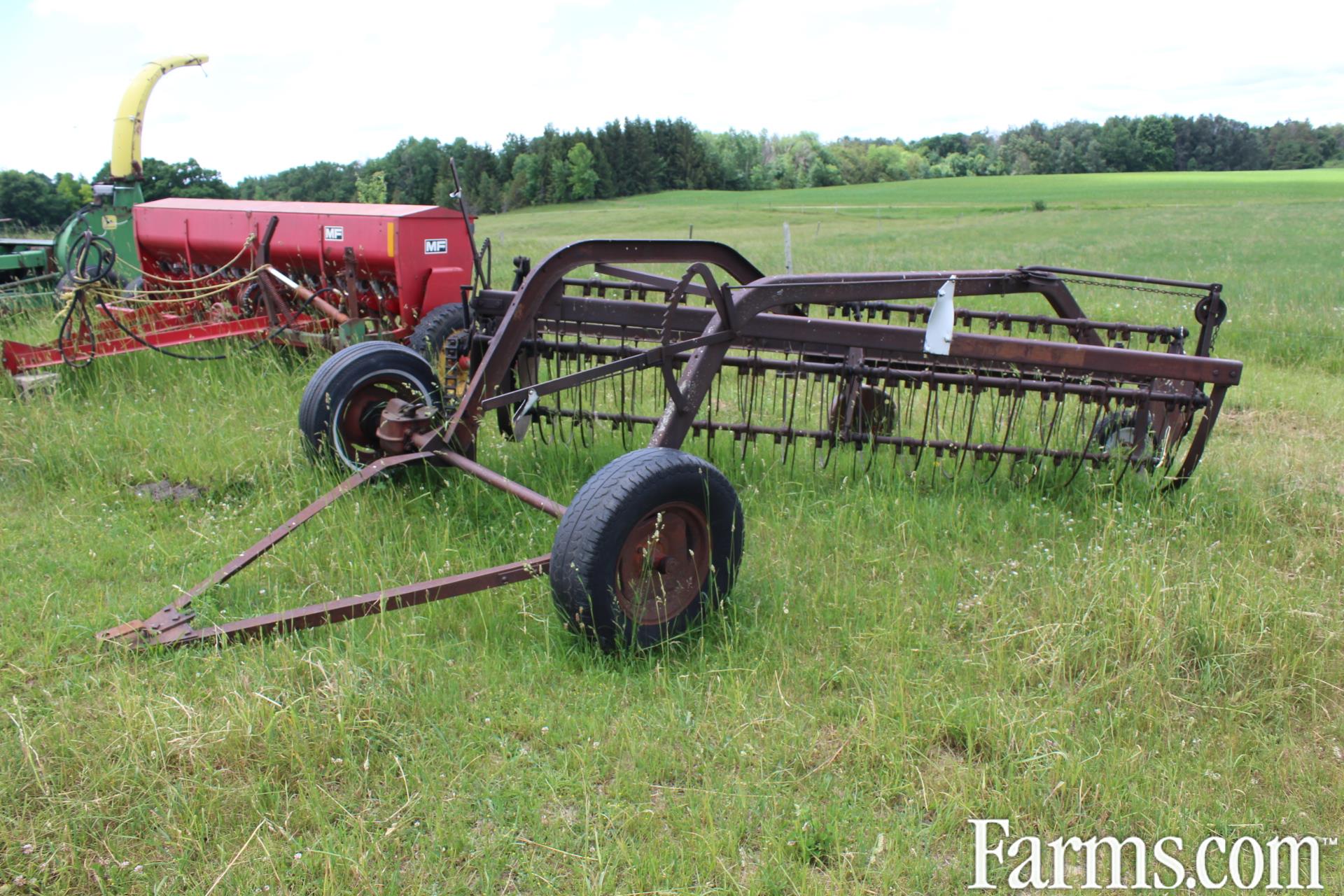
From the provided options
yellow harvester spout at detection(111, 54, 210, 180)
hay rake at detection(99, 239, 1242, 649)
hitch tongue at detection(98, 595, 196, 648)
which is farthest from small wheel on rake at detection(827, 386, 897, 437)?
yellow harvester spout at detection(111, 54, 210, 180)

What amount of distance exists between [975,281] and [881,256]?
1728cm

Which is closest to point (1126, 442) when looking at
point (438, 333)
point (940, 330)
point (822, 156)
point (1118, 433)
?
point (1118, 433)

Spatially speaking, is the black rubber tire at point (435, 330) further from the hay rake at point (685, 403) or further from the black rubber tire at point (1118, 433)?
the black rubber tire at point (1118, 433)

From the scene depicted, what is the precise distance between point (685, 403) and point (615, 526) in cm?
83

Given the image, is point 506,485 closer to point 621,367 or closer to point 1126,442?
point 621,367

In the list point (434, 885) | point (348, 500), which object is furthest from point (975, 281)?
point (434, 885)

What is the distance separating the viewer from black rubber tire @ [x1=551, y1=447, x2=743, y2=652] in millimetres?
3195

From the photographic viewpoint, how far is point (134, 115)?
32.4 feet

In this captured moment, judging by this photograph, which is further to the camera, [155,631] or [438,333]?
[438,333]

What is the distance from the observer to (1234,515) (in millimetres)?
4641

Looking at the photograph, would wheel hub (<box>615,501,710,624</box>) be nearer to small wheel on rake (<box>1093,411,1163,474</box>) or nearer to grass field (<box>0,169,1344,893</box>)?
grass field (<box>0,169,1344,893</box>)

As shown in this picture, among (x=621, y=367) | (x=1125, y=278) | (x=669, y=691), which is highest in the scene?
(x=1125, y=278)

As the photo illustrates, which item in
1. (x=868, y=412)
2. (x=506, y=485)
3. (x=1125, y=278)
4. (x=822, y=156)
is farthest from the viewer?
(x=822, y=156)

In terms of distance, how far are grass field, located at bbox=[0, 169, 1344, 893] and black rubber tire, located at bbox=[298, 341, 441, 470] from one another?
1.00ft
